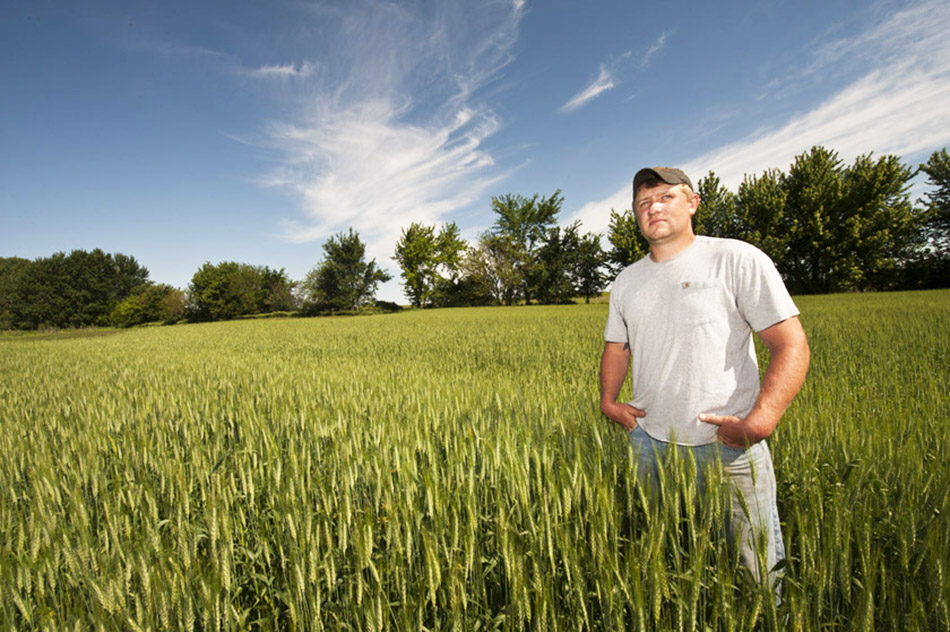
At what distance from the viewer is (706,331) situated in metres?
1.68

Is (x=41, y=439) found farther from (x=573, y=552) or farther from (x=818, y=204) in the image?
(x=818, y=204)

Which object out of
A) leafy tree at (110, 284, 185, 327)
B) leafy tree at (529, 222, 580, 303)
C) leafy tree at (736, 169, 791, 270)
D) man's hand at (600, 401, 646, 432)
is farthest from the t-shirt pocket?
leafy tree at (110, 284, 185, 327)

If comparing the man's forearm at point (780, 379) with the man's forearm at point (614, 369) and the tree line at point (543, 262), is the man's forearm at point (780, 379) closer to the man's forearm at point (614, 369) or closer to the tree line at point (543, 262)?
the man's forearm at point (614, 369)

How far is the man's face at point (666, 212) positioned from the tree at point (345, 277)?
177 feet

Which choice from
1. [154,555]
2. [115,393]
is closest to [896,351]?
[154,555]

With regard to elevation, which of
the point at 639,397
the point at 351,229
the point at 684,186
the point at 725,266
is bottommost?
the point at 639,397

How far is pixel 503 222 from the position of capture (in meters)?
62.1

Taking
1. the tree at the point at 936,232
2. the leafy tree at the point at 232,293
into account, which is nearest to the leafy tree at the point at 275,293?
the leafy tree at the point at 232,293

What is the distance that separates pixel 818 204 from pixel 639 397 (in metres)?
50.4

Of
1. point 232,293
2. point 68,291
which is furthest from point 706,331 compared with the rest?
point 68,291

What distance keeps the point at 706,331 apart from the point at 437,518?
4.80 feet

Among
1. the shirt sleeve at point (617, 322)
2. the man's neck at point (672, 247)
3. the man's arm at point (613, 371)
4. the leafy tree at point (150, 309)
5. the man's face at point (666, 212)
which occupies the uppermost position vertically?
the leafy tree at point (150, 309)

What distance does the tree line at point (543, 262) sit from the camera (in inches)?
1490

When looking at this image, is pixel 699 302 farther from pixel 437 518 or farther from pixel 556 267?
pixel 556 267
